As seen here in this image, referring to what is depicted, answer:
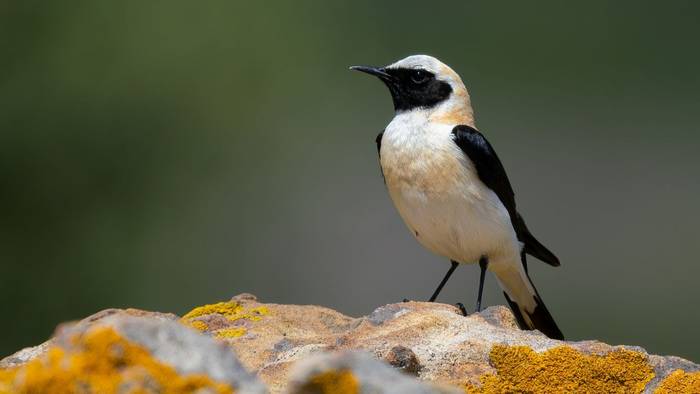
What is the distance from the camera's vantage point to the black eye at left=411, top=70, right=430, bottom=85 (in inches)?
285

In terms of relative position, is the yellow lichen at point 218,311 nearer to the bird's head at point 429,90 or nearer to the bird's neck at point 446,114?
the bird's neck at point 446,114

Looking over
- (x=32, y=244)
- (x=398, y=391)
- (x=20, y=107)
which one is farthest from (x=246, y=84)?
(x=398, y=391)

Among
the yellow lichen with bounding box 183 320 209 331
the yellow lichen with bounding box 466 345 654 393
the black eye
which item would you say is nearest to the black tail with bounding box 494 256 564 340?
the black eye

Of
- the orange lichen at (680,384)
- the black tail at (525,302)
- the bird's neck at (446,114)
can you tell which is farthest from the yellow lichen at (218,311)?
the black tail at (525,302)

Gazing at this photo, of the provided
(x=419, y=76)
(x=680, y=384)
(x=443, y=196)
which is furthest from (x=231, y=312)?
(x=419, y=76)

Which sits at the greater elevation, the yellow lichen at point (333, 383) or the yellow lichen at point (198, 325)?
the yellow lichen at point (333, 383)

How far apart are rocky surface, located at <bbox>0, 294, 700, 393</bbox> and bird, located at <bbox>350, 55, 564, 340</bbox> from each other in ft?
4.12

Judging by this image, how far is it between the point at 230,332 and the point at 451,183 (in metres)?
2.09

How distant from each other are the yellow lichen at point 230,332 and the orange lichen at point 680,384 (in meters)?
1.73

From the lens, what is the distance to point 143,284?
1436 centimetres

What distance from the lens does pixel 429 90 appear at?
717cm

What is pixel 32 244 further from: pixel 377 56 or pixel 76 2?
pixel 377 56

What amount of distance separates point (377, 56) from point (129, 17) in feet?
15.1

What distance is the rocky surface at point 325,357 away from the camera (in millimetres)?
2734
